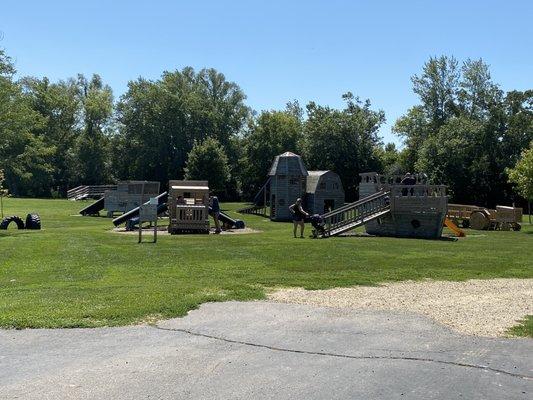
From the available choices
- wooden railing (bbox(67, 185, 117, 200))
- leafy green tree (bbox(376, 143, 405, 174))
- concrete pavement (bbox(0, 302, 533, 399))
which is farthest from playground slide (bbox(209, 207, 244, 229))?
wooden railing (bbox(67, 185, 117, 200))

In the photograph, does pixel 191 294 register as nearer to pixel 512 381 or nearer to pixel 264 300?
pixel 264 300

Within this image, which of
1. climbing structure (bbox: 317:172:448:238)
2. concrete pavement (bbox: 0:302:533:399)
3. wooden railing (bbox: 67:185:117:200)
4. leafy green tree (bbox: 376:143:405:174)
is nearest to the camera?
concrete pavement (bbox: 0:302:533:399)

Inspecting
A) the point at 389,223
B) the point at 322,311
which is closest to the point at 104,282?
the point at 322,311

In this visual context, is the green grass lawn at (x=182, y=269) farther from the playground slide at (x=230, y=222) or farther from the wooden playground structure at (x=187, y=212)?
the playground slide at (x=230, y=222)

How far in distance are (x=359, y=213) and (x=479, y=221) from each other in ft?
35.1

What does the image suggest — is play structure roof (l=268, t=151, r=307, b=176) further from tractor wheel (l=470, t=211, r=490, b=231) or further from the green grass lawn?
the green grass lawn

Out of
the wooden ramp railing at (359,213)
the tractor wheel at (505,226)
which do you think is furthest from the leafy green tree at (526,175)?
the wooden ramp railing at (359,213)

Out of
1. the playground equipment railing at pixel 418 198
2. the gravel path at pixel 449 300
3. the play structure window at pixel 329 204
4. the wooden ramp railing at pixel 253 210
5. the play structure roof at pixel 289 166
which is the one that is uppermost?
the play structure roof at pixel 289 166

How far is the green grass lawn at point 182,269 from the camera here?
9703 mm

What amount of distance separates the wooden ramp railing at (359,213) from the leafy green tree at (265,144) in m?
43.2

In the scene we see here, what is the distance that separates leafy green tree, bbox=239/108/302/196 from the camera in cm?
7281

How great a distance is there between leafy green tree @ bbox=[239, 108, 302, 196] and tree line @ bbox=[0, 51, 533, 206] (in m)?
0.14

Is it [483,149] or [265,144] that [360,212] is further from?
[265,144]

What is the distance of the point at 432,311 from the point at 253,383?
180 inches
